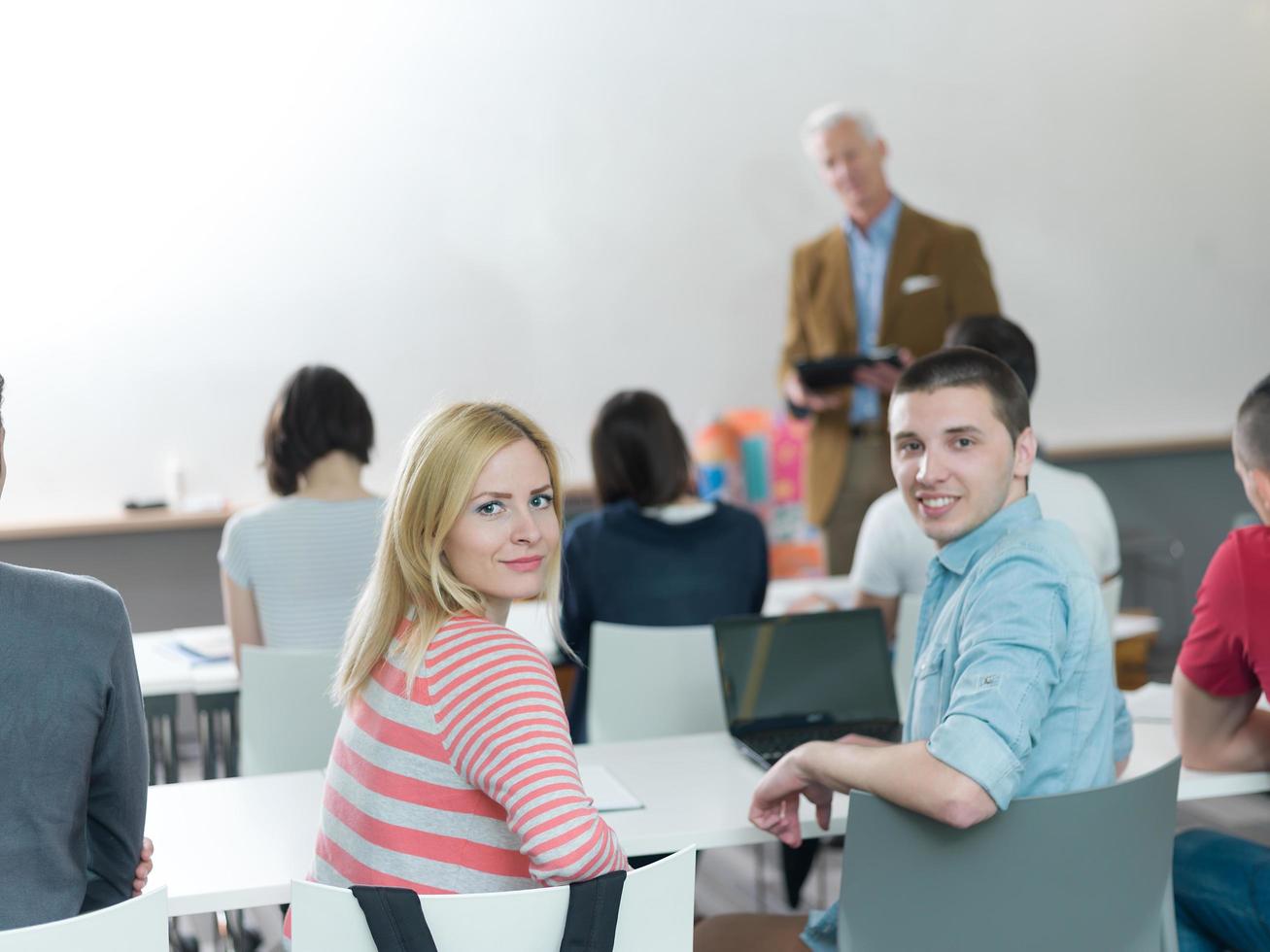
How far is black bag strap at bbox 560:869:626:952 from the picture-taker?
1.32m

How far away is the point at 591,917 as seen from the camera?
1.32 metres

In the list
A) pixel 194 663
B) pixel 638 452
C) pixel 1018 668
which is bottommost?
pixel 194 663

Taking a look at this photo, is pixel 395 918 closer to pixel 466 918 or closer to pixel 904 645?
pixel 466 918

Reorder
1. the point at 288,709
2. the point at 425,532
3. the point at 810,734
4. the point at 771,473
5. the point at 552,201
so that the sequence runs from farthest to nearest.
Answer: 1. the point at 771,473
2. the point at 552,201
3. the point at 288,709
4. the point at 810,734
5. the point at 425,532

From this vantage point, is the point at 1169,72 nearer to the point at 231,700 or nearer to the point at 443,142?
the point at 443,142

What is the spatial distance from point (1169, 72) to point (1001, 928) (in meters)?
5.44

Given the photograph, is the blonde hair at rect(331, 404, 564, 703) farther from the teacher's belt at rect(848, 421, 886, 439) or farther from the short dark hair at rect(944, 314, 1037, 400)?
the teacher's belt at rect(848, 421, 886, 439)

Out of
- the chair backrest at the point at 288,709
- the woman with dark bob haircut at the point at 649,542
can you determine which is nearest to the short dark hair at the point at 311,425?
the woman with dark bob haircut at the point at 649,542

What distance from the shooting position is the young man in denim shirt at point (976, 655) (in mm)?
1614

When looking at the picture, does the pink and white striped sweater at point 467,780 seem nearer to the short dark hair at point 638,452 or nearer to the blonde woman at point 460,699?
the blonde woman at point 460,699

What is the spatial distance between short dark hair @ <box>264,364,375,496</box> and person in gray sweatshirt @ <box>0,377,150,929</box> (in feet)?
4.95

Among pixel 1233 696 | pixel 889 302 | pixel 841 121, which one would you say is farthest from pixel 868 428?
pixel 1233 696

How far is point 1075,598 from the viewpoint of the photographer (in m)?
1.72

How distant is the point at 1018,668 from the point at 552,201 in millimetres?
3975
